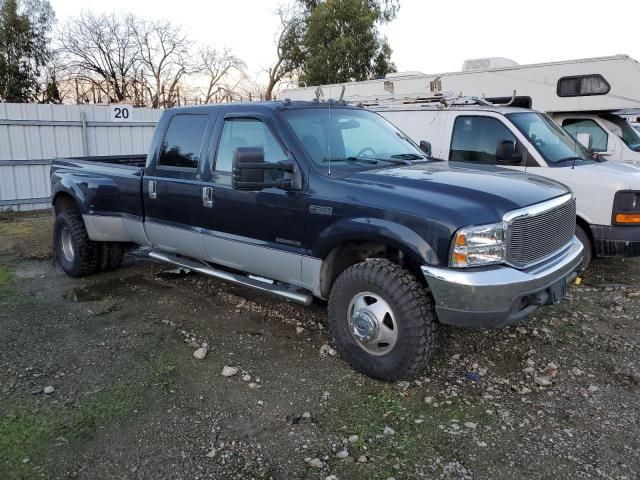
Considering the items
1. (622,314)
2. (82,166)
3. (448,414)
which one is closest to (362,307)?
(448,414)

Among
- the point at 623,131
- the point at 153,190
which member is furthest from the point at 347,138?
the point at 623,131

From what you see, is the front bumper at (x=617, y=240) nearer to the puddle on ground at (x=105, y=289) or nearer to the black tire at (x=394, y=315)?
the black tire at (x=394, y=315)

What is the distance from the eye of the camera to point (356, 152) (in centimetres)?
445

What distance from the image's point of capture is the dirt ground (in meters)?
2.92

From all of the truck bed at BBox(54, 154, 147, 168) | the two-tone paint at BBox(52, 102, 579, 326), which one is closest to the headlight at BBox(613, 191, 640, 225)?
the two-tone paint at BBox(52, 102, 579, 326)

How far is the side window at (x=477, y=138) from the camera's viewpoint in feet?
21.9

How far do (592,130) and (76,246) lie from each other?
783 centimetres

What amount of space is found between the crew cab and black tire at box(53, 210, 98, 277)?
398 cm

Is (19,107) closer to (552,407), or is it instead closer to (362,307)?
(362,307)

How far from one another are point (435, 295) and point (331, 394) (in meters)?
0.98

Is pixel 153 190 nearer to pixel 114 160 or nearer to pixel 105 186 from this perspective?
pixel 105 186

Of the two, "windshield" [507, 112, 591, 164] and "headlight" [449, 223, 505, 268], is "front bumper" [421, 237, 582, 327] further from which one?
"windshield" [507, 112, 591, 164]

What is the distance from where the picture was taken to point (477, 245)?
3.30 metres

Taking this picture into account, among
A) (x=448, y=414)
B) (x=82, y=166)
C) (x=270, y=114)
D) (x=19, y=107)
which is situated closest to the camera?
(x=448, y=414)
